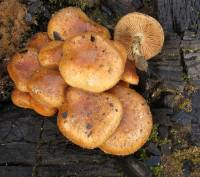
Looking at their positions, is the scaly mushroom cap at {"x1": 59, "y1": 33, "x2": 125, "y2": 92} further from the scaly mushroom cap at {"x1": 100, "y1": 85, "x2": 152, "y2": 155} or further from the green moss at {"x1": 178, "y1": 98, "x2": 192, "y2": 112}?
the green moss at {"x1": 178, "y1": 98, "x2": 192, "y2": 112}

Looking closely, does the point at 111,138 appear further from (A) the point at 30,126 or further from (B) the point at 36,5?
(B) the point at 36,5

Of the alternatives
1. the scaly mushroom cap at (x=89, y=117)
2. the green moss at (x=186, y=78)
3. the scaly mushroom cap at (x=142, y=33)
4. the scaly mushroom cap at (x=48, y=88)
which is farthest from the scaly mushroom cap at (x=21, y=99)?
the green moss at (x=186, y=78)

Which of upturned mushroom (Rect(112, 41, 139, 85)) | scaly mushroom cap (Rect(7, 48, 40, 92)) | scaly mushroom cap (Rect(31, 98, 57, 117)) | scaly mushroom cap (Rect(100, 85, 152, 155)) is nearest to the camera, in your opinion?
scaly mushroom cap (Rect(100, 85, 152, 155))

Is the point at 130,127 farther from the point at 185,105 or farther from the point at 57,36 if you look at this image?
the point at 57,36

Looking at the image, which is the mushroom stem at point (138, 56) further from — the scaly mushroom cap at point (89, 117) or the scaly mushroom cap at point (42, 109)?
the scaly mushroom cap at point (42, 109)

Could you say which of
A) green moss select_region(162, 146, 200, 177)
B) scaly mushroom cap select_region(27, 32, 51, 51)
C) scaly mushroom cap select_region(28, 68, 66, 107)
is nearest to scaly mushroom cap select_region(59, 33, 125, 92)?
scaly mushroom cap select_region(28, 68, 66, 107)

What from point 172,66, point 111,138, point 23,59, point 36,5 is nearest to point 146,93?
point 172,66

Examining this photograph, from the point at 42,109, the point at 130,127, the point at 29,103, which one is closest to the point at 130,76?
the point at 130,127
